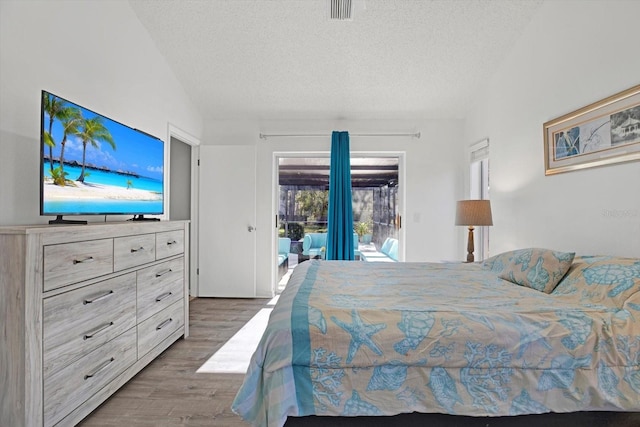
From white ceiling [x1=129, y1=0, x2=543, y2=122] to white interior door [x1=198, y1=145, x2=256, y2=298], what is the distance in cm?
66

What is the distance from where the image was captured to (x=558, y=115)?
2.42 metres

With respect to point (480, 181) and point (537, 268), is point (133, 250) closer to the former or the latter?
point (537, 268)

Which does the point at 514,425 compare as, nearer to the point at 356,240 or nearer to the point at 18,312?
the point at 18,312

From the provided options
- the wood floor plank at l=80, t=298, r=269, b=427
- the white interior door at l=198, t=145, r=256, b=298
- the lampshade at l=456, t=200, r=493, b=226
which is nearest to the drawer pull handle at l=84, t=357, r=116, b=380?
the wood floor plank at l=80, t=298, r=269, b=427

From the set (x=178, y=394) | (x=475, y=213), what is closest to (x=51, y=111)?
(x=178, y=394)

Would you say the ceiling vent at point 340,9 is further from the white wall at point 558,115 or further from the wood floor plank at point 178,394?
the wood floor plank at point 178,394

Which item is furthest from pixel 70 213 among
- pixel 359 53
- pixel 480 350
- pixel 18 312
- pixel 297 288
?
pixel 359 53

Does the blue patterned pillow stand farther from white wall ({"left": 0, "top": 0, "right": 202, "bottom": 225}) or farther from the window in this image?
white wall ({"left": 0, "top": 0, "right": 202, "bottom": 225})

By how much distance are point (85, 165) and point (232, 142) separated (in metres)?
2.43

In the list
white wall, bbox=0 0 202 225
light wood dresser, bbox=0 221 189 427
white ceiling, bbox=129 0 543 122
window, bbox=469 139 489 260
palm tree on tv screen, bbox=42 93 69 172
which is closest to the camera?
light wood dresser, bbox=0 221 189 427

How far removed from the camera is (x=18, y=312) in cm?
135

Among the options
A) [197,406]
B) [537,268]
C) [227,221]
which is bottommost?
[197,406]

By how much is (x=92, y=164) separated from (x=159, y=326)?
122 centimetres

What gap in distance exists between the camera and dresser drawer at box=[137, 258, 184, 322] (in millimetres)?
2182
